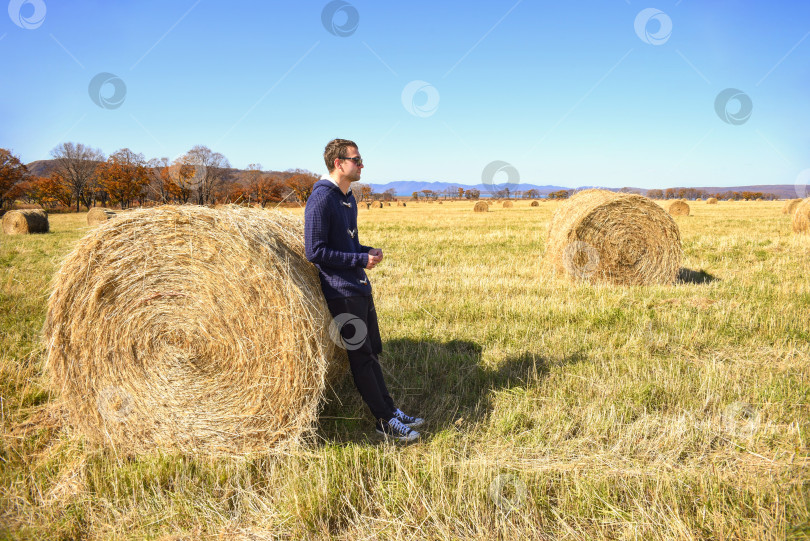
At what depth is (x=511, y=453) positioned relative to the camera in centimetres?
360

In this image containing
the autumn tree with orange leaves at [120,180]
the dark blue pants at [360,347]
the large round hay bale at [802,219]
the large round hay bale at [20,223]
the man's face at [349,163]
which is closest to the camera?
the man's face at [349,163]

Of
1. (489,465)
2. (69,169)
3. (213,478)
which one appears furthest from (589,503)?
(69,169)

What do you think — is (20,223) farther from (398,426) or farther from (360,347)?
(398,426)

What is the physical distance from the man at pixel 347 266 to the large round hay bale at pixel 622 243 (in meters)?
6.27

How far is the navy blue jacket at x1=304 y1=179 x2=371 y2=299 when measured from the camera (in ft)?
12.3

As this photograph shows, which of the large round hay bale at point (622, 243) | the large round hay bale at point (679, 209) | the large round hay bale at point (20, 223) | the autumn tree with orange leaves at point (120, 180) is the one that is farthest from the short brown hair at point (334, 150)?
the autumn tree with orange leaves at point (120, 180)

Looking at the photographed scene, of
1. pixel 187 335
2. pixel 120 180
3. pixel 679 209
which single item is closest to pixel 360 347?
pixel 187 335

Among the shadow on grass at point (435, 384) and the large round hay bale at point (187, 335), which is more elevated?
the large round hay bale at point (187, 335)

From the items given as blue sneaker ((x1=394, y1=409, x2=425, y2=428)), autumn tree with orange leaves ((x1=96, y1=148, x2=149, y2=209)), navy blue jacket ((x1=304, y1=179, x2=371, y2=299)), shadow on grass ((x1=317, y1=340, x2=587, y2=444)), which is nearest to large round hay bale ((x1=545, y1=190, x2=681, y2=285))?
shadow on grass ((x1=317, y1=340, x2=587, y2=444))

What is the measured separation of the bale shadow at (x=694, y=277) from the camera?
9305 millimetres

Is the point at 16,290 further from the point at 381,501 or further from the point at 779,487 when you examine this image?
the point at 779,487

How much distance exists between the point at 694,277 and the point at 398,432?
8.39m

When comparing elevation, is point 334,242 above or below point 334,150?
below

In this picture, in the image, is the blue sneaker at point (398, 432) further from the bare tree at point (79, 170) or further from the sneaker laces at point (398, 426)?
the bare tree at point (79, 170)
